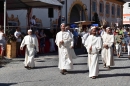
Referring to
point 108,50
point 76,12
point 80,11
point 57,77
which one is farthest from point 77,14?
→ point 57,77

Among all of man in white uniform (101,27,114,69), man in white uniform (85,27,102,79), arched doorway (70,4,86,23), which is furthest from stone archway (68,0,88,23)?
man in white uniform (85,27,102,79)

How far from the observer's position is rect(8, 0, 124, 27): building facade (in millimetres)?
27078

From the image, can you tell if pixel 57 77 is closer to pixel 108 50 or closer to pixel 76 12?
pixel 108 50

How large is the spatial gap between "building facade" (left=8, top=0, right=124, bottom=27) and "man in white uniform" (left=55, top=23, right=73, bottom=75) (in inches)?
484

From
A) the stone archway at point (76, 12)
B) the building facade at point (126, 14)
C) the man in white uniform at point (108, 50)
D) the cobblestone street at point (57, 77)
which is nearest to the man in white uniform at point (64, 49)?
the cobblestone street at point (57, 77)

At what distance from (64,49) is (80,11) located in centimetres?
2359

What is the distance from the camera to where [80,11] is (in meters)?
35.6

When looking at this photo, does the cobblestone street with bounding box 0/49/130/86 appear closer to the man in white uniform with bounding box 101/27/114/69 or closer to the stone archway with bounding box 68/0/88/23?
the man in white uniform with bounding box 101/27/114/69

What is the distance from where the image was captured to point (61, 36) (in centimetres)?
1232

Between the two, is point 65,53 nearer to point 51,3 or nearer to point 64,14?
point 51,3

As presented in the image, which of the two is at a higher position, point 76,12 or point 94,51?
point 76,12

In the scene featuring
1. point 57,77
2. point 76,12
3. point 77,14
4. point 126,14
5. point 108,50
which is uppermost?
point 126,14

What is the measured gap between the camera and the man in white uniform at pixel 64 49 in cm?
1217

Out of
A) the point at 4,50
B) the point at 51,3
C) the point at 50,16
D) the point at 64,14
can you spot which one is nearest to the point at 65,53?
the point at 4,50
